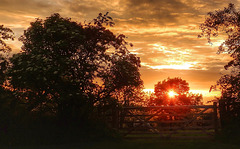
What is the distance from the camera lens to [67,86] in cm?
1975

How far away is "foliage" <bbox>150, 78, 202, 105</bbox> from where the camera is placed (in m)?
75.1

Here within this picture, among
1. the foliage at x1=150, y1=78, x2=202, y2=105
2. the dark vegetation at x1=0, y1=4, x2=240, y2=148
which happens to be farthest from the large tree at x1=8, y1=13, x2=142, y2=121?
the foliage at x1=150, y1=78, x2=202, y2=105

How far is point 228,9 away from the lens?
2459cm

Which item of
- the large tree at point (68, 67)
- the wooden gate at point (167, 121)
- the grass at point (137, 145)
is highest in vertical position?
the large tree at point (68, 67)

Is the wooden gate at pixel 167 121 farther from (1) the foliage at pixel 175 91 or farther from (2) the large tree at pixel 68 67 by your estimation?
(1) the foliage at pixel 175 91

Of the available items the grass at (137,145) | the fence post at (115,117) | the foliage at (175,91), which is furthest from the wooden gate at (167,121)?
the foliage at (175,91)

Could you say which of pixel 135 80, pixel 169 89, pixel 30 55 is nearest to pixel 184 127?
pixel 135 80

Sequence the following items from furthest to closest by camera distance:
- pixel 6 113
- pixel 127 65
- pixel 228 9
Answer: pixel 228 9
pixel 127 65
pixel 6 113

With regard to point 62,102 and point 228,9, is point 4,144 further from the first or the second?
point 228,9

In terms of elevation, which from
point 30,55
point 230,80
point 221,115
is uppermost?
point 30,55

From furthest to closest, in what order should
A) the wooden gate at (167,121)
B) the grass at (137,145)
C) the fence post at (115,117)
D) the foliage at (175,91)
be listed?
the foliage at (175,91), the fence post at (115,117), the wooden gate at (167,121), the grass at (137,145)

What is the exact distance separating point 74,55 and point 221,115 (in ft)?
Answer: 39.4

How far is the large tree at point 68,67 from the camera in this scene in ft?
62.8

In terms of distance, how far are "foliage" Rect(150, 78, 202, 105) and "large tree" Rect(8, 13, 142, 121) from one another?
54.2 metres
